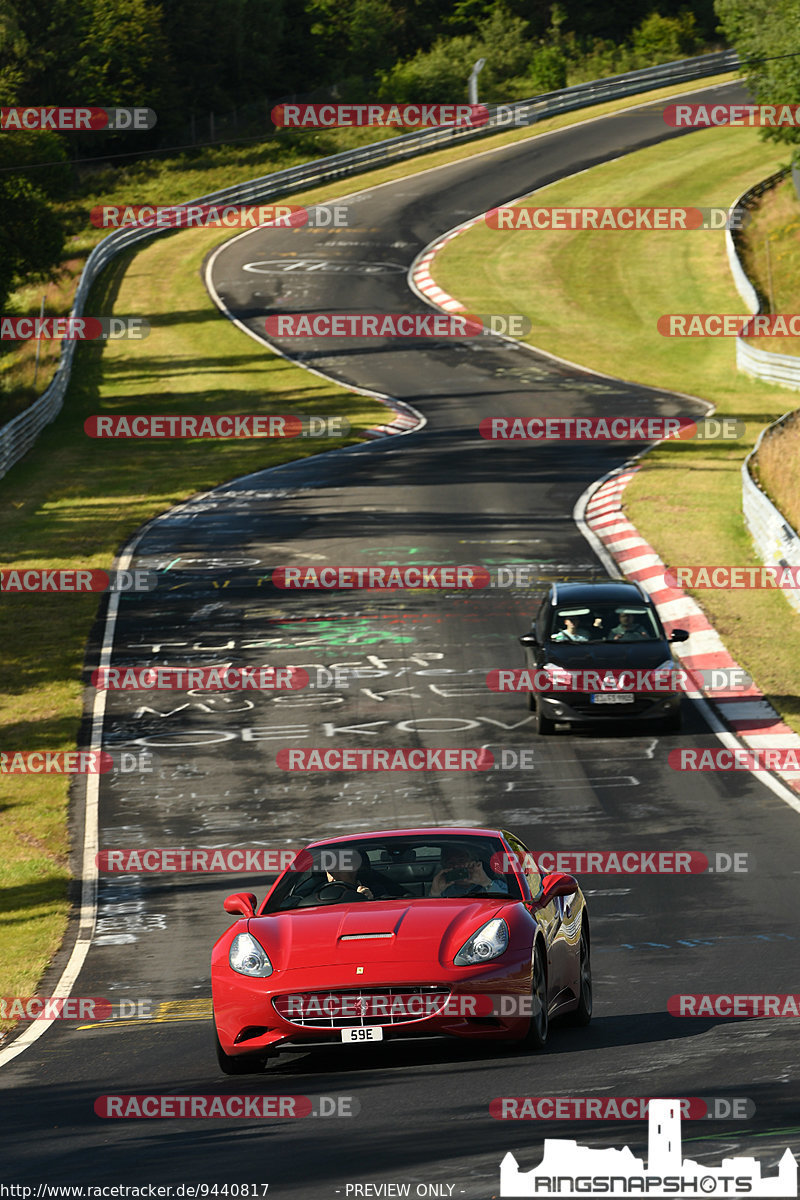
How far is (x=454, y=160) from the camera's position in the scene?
78812mm

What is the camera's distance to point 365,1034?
923cm

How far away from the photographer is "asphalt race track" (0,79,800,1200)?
26.3 feet

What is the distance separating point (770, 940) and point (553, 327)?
45567mm

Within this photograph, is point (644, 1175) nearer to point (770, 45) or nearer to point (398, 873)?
point (398, 873)

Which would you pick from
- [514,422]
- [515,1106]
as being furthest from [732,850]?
[514,422]

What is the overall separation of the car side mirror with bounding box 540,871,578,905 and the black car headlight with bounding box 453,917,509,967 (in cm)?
69

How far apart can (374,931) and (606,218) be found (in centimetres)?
6117

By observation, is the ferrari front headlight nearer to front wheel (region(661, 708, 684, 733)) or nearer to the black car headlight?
the black car headlight

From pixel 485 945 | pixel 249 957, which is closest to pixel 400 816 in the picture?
pixel 249 957

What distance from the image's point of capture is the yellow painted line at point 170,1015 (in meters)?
11.9

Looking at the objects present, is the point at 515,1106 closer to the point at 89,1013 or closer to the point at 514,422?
the point at 89,1013

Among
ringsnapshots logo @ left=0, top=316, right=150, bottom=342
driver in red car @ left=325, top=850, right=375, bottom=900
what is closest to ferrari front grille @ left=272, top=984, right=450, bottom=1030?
driver in red car @ left=325, top=850, right=375, bottom=900

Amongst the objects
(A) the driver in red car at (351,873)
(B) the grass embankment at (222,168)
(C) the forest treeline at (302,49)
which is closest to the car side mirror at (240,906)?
(A) the driver in red car at (351,873)

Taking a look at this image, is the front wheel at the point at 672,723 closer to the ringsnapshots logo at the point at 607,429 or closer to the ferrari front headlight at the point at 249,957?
the ferrari front headlight at the point at 249,957
